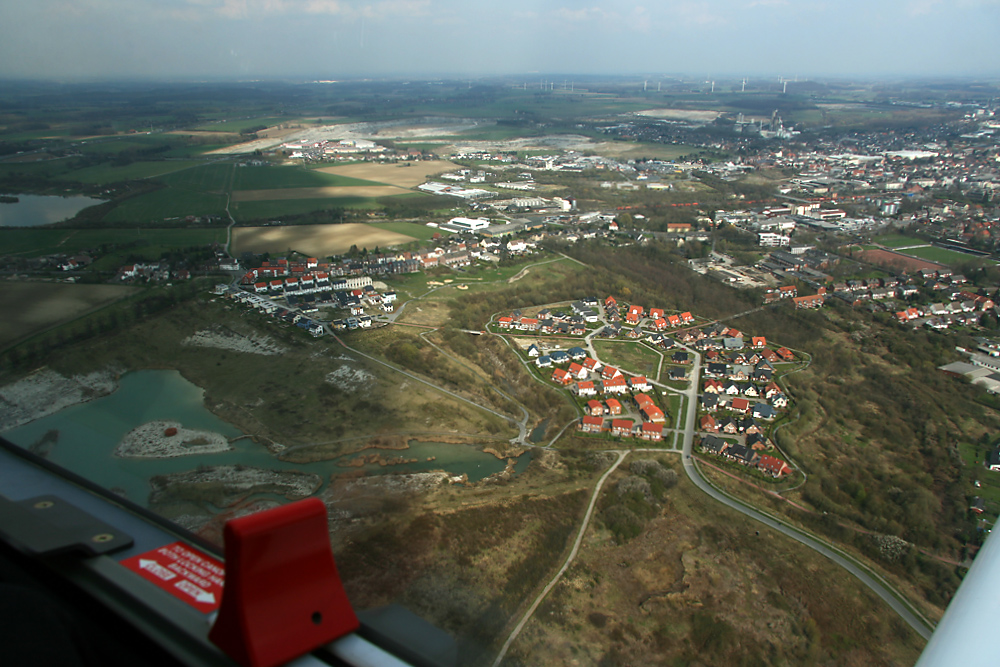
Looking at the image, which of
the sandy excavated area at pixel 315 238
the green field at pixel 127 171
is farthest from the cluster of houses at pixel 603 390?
the green field at pixel 127 171

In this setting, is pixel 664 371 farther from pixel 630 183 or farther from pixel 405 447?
pixel 630 183

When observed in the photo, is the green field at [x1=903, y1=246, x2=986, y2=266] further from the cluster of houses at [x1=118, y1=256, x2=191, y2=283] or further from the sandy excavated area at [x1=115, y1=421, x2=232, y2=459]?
the cluster of houses at [x1=118, y1=256, x2=191, y2=283]

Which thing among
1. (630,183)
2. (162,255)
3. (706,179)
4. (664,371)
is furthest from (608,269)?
(706,179)

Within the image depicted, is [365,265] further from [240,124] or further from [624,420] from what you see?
[240,124]

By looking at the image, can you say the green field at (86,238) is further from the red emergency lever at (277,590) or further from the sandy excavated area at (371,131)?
the sandy excavated area at (371,131)

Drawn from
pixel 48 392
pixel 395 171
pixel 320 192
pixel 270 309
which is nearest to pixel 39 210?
pixel 270 309

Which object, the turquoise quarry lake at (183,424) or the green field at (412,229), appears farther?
the green field at (412,229)

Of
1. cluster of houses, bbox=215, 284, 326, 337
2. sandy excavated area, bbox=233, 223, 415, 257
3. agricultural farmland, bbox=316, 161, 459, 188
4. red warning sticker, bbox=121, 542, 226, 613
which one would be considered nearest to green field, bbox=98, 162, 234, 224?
sandy excavated area, bbox=233, 223, 415, 257
